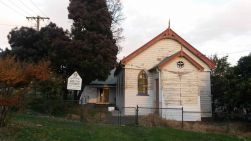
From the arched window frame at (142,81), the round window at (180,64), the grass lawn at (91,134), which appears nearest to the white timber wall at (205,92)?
the round window at (180,64)

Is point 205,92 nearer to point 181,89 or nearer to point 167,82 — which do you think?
point 181,89

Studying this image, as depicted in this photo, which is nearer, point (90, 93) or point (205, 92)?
point (205, 92)

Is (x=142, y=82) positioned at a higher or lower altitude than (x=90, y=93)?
higher

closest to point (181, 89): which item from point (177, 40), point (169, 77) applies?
point (169, 77)

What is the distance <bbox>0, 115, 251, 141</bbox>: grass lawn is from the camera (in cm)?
1505

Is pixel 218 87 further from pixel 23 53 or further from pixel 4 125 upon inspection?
pixel 4 125

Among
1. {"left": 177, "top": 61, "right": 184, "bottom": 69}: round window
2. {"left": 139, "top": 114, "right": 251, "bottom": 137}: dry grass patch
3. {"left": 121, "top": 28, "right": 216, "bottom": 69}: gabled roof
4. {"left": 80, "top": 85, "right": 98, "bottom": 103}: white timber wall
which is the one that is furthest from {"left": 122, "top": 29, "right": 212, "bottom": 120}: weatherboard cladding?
{"left": 80, "top": 85, "right": 98, "bottom": 103}: white timber wall

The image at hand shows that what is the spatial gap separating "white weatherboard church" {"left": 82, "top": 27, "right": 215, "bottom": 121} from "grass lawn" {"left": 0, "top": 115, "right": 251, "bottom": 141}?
1061 cm

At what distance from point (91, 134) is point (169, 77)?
14558 mm

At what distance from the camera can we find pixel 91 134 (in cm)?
1636

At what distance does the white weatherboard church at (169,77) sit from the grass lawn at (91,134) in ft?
34.8

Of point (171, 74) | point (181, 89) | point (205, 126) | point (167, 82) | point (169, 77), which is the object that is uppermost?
point (171, 74)

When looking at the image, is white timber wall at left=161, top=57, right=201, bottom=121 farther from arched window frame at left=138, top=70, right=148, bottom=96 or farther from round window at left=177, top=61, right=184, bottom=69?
arched window frame at left=138, top=70, right=148, bottom=96

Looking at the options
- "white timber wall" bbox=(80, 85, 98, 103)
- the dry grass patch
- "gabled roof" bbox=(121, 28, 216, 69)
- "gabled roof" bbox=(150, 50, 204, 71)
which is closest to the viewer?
the dry grass patch
